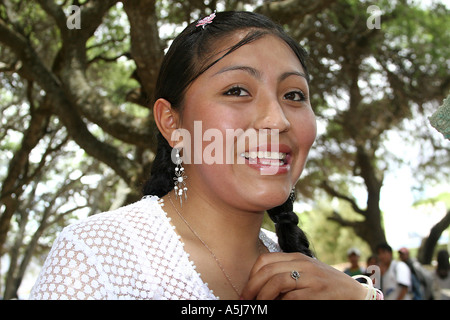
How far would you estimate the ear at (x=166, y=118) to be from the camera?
7.04ft

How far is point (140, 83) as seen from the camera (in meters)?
6.68

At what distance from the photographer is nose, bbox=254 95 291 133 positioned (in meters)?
1.79

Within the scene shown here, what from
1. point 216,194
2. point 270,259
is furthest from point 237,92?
point 270,259

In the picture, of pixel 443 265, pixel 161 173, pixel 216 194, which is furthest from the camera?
pixel 443 265

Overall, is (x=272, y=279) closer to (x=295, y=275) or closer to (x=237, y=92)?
(x=295, y=275)

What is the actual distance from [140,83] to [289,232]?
4.75m

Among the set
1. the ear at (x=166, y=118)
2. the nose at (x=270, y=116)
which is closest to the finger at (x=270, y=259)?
the nose at (x=270, y=116)

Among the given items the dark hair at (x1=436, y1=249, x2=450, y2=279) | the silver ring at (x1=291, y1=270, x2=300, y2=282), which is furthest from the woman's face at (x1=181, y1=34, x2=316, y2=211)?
the dark hair at (x1=436, y1=249, x2=450, y2=279)

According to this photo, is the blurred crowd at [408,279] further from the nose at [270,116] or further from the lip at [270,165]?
the nose at [270,116]

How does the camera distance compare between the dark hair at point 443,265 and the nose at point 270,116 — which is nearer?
the nose at point 270,116

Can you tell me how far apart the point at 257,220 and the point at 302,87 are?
564mm

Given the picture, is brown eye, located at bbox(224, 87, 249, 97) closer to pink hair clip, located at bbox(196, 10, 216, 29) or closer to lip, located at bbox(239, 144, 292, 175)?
lip, located at bbox(239, 144, 292, 175)

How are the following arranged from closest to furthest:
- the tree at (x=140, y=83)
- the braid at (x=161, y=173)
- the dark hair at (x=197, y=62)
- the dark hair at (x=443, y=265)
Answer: the dark hair at (x=197, y=62) < the braid at (x=161, y=173) < the tree at (x=140, y=83) < the dark hair at (x=443, y=265)

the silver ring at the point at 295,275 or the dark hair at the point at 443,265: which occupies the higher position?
the silver ring at the point at 295,275
